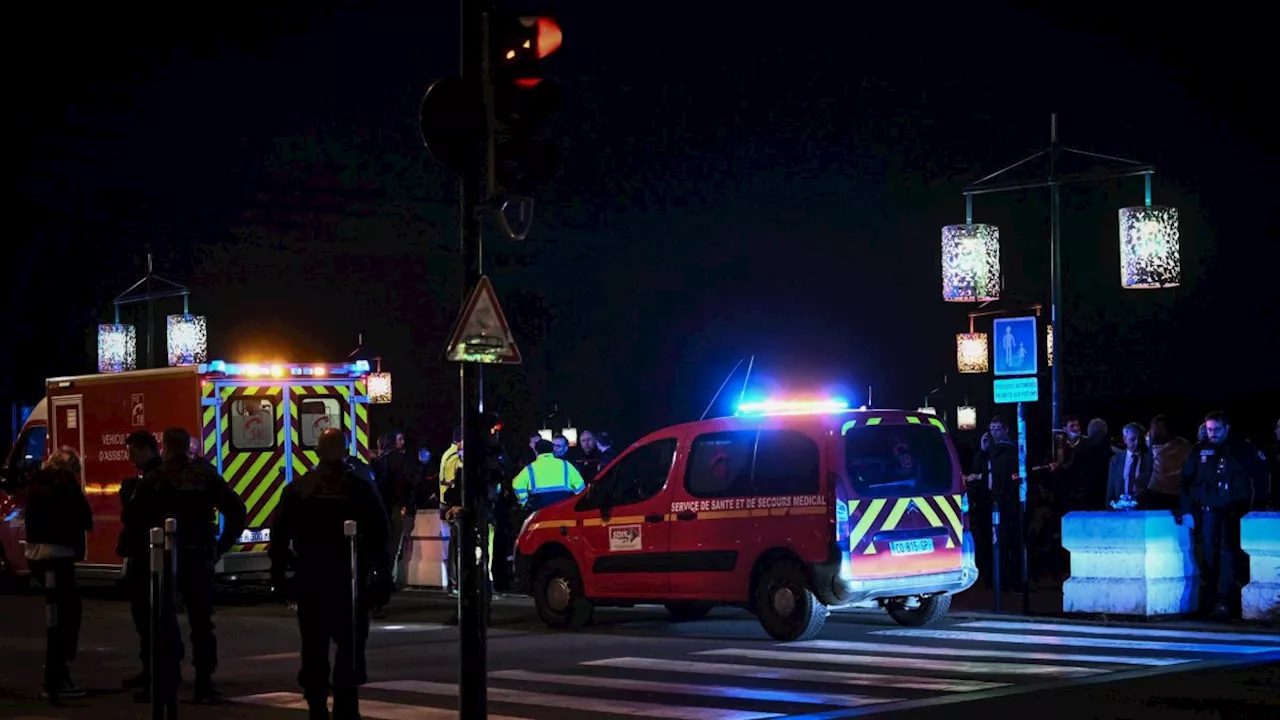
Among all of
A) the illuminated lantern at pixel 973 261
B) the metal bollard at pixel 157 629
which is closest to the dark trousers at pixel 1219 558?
the illuminated lantern at pixel 973 261

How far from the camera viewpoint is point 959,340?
32562mm

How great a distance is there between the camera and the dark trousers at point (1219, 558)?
53.1ft

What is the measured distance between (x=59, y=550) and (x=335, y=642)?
3.47 meters

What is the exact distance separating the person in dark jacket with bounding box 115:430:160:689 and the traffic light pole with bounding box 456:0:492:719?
345 cm

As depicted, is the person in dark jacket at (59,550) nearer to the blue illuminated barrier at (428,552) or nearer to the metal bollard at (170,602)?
the metal bollard at (170,602)

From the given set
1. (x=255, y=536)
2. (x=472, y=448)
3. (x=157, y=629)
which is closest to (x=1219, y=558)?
(x=472, y=448)

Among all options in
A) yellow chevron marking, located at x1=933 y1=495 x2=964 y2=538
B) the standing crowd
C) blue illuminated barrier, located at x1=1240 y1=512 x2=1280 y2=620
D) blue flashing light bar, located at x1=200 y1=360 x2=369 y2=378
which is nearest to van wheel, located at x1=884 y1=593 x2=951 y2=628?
yellow chevron marking, located at x1=933 y1=495 x2=964 y2=538

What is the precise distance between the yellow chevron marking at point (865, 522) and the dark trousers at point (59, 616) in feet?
20.1

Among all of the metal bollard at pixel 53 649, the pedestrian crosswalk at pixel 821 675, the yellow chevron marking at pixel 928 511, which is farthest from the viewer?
the yellow chevron marking at pixel 928 511

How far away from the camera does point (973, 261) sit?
2253 centimetres

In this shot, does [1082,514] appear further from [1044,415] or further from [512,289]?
[1044,415]

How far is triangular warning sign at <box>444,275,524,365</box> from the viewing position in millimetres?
9453

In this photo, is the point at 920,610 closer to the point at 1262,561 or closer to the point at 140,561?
the point at 1262,561

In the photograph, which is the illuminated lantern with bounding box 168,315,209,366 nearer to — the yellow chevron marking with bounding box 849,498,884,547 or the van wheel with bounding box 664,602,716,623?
the van wheel with bounding box 664,602,716,623
